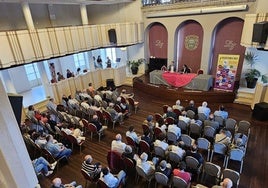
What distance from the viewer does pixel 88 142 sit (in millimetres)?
7359

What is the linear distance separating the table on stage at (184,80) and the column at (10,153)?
392 inches

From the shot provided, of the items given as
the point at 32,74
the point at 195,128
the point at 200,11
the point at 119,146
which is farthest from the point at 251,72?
the point at 32,74

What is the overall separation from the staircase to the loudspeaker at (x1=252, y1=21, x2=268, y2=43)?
2747mm

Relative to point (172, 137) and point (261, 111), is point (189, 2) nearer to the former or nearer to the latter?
point (261, 111)

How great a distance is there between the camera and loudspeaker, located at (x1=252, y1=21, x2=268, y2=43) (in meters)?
7.28

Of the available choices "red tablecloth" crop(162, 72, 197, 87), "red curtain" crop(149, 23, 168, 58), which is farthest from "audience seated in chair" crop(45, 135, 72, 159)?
"red curtain" crop(149, 23, 168, 58)

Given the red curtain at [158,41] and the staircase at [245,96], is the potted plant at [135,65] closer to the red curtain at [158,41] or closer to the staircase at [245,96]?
the red curtain at [158,41]

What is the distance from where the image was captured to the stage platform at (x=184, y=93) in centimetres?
959

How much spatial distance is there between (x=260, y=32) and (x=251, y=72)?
2606mm

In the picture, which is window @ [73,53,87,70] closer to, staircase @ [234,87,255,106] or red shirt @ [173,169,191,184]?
staircase @ [234,87,255,106]

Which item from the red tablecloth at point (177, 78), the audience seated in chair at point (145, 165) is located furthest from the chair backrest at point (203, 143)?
the red tablecloth at point (177, 78)

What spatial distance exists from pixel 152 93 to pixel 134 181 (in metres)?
6.57

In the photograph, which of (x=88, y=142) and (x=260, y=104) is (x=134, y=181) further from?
(x=260, y=104)

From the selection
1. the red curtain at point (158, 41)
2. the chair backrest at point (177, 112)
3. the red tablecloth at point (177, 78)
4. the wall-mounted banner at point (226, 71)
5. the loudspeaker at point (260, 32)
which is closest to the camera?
the loudspeaker at point (260, 32)
